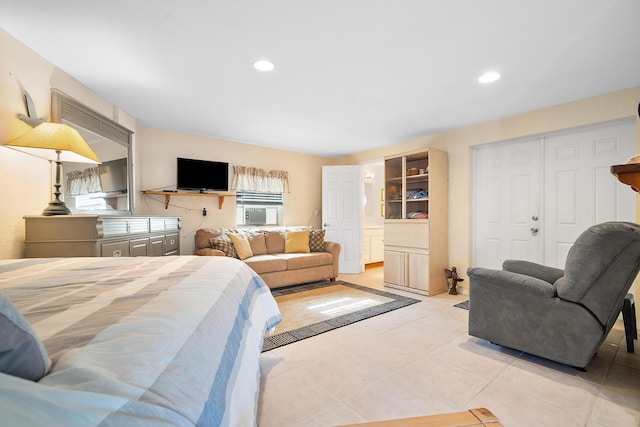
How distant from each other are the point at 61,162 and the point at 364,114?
3088 mm

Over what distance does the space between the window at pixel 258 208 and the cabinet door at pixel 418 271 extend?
2.53 m

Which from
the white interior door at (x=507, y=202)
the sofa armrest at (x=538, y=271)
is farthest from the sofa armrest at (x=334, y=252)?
the sofa armrest at (x=538, y=271)

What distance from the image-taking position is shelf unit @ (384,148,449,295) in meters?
4.03

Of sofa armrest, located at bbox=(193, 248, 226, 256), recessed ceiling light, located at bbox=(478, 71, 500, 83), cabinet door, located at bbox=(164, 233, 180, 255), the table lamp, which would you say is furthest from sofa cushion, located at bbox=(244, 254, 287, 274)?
recessed ceiling light, located at bbox=(478, 71, 500, 83)

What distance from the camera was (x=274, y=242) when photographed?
475cm

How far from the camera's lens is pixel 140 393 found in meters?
0.45

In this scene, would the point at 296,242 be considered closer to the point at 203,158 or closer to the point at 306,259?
the point at 306,259

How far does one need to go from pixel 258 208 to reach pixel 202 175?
1186 millimetres

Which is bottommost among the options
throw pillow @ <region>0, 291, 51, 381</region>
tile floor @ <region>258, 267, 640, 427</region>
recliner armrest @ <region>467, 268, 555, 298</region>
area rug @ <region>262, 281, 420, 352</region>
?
tile floor @ <region>258, 267, 640, 427</region>

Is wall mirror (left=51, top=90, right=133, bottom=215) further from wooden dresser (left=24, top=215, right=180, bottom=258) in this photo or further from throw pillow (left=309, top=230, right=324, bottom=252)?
throw pillow (left=309, top=230, right=324, bottom=252)

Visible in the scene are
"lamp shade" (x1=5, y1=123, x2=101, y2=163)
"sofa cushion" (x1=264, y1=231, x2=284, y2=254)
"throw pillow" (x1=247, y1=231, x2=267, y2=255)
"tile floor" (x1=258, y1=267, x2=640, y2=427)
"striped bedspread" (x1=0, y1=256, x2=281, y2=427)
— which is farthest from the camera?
"sofa cushion" (x1=264, y1=231, x2=284, y2=254)

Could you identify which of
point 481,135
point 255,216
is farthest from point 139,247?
point 481,135

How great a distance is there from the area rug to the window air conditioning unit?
152 centimetres

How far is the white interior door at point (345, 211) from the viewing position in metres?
5.44
